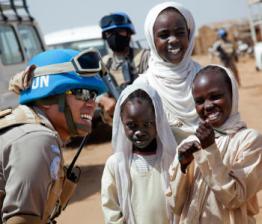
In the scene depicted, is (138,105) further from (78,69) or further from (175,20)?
(175,20)

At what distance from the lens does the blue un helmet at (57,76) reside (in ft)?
8.30

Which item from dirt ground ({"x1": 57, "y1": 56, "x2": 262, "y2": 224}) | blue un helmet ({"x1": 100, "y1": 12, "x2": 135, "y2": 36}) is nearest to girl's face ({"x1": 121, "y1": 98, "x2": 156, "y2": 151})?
blue un helmet ({"x1": 100, "y1": 12, "x2": 135, "y2": 36})

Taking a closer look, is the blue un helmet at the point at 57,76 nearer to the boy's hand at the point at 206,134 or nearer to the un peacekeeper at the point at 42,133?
the un peacekeeper at the point at 42,133

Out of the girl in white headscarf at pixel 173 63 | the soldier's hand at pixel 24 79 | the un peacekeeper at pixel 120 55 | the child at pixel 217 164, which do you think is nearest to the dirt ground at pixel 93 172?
the un peacekeeper at pixel 120 55

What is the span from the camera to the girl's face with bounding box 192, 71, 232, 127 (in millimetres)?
2549

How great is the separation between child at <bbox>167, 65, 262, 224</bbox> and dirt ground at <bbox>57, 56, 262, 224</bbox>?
2.98 metres

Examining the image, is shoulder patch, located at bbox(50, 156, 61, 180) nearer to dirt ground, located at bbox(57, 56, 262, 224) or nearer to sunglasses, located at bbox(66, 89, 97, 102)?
sunglasses, located at bbox(66, 89, 97, 102)

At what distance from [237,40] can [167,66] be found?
107ft

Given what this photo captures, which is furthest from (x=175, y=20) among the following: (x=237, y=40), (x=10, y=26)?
(x=237, y=40)

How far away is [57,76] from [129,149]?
59 centimetres

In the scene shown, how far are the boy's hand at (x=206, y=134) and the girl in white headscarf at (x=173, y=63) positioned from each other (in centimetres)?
73

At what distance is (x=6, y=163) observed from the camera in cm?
223

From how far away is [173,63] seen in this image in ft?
10.5

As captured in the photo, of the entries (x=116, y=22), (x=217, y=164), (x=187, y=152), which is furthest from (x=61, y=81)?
(x=116, y=22)
